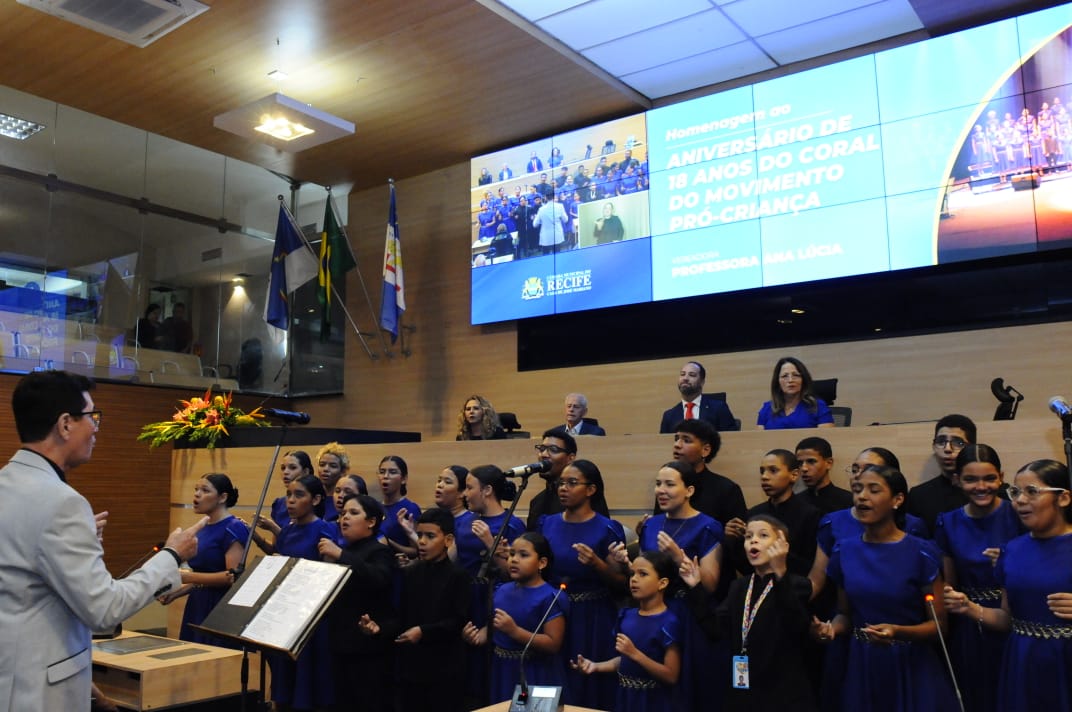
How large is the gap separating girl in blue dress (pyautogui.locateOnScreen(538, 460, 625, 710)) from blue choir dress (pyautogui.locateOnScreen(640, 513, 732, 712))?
14.8 inches

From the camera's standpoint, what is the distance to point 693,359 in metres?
7.75

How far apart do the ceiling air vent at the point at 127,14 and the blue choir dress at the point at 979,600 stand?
5759mm

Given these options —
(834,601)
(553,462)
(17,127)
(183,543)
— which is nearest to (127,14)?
(17,127)

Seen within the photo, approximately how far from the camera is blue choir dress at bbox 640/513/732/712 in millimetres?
3695

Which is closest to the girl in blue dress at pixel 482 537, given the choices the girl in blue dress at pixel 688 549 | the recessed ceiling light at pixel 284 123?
the girl in blue dress at pixel 688 549

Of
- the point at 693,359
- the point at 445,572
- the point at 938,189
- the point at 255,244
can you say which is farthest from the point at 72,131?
the point at 938,189

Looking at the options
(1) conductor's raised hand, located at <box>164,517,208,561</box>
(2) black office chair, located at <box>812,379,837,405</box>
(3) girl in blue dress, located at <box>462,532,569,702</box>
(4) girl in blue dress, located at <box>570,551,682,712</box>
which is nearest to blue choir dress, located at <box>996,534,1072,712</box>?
(4) girl in blue dress, located at <box>570,551,682,712</box>

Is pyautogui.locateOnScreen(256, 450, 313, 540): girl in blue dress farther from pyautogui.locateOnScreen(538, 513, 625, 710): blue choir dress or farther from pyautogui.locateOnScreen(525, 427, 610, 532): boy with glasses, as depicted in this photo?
pyautogui.locateOnScreen(538, 513, 625, 710): blue choir dress

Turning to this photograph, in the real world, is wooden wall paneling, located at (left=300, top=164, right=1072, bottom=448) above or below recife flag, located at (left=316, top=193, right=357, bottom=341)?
below

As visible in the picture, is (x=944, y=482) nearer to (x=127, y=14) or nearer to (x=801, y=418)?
(x=801, y=418)

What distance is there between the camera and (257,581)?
11.4 ft

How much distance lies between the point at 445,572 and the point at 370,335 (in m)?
6.08

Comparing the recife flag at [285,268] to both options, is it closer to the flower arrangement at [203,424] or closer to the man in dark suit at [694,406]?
the flower arrangement at [203,424]

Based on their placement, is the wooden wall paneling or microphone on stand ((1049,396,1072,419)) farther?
the wooden wall paneling
